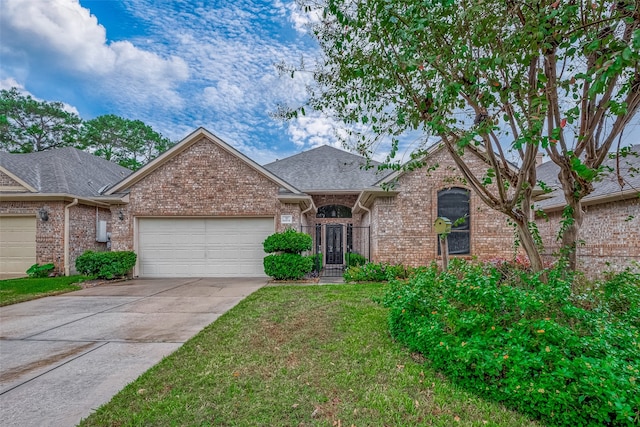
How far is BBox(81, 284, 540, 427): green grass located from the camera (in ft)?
8.79

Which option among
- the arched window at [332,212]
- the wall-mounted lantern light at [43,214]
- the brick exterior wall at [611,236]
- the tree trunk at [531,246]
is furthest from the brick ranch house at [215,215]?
the tree trunk at [531,246]

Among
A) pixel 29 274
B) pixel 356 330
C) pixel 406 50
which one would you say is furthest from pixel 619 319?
pixel 29 274

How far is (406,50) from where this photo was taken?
12.0ft

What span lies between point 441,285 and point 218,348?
299 cm

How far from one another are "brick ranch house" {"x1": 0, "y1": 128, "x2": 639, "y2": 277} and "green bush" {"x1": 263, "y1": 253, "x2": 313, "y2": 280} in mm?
1269

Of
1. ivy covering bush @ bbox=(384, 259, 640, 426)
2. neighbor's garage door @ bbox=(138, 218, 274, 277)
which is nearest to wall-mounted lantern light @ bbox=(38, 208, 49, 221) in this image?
neighbor's garage door @ bbox=(138, 218, 274, 277)

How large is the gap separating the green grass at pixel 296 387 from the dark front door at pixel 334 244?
1025 cm

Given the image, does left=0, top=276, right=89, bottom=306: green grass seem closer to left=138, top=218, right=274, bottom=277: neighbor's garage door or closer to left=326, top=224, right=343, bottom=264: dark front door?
left=138, top=218, right=274, bottom=277: neighbor's garage door

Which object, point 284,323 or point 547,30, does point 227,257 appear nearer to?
point 284,323

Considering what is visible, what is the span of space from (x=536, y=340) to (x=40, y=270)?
14.6 metres

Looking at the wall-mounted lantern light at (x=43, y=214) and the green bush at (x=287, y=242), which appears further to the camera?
the wall-mounted lantern light at (x=43, y=214)

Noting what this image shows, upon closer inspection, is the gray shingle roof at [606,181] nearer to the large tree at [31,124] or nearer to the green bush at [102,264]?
the green bush at [102,264]

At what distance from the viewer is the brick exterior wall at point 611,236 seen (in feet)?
29.3

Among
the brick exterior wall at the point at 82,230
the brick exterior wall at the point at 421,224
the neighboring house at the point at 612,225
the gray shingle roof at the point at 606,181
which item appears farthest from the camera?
the brick exterior wall at the point at 82,230
